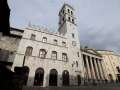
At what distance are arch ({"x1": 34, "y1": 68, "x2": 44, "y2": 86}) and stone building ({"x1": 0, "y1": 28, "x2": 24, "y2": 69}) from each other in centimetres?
553

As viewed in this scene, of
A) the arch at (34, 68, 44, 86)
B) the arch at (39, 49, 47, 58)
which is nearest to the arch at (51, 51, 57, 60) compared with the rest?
the arch at (39, 49, 47, 58)

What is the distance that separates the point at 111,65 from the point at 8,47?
119ft

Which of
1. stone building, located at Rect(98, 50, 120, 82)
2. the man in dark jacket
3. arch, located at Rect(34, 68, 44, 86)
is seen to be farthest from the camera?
stone building, located at Rect(98, 50, 120, 82)

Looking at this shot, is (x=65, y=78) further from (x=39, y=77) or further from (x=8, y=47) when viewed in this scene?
(x=8, y=47)

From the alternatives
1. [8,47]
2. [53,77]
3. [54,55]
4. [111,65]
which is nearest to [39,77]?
[53,77]

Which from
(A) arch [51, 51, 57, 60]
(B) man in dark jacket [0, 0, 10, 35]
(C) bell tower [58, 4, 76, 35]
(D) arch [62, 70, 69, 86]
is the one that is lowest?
(D) arch [62, 70, 69, 86]

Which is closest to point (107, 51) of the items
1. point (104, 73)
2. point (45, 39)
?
point (104, 73)

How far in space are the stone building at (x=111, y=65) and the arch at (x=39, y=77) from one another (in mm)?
24713

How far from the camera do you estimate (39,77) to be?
22.6 meters

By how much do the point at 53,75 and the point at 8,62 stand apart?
9752mm

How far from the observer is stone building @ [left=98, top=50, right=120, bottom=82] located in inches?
1528

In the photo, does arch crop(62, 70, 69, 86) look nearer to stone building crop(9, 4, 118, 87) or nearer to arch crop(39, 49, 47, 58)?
stone building crop(9, 4, 118, 87)

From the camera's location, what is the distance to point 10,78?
648 centimetres

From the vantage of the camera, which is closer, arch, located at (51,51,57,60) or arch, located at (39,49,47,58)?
arch, located at (39,49,47,58)
